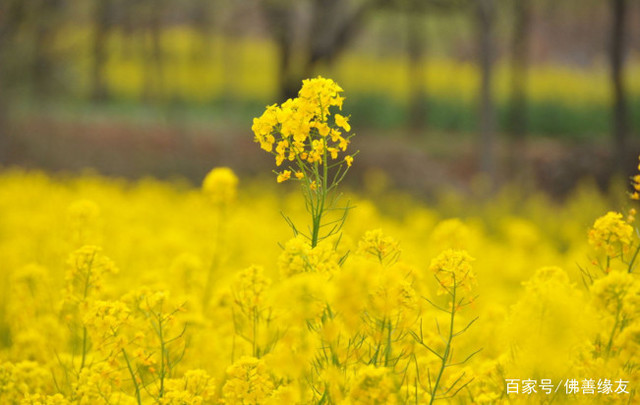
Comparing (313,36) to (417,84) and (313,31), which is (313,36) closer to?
(313,31)

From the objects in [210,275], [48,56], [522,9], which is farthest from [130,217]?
[48,56]

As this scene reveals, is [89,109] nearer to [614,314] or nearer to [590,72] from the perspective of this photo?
[590,72]

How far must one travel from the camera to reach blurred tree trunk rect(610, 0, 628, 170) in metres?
11.8

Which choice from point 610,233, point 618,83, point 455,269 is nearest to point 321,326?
point 455,269

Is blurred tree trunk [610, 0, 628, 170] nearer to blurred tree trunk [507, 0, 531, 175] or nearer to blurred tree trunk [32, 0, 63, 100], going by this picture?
blurred tree trunk [507, 0, 531, 175]

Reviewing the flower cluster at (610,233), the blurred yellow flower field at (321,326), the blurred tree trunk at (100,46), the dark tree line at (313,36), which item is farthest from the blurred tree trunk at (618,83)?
the blurred tree trunk at (100,46)

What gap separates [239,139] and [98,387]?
62.9 feet

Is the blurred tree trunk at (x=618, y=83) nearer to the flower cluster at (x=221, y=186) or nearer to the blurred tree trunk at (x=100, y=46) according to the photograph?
the flower cluster at (x=221, y=186)

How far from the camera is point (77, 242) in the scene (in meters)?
4.26

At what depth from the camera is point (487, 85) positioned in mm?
13523

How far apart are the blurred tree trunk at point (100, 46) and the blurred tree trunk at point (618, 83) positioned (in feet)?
48.4

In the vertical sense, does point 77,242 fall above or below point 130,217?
below

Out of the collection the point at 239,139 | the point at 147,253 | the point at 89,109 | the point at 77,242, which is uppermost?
the point at 89,109

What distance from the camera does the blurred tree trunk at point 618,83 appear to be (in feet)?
38.6
